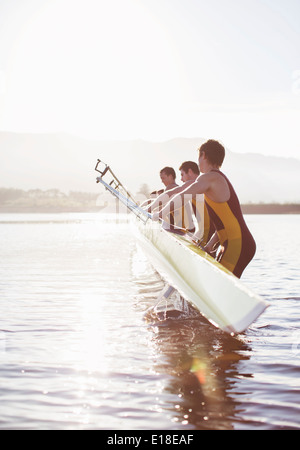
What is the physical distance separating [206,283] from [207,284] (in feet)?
0.13

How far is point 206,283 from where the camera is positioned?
6.19 meters

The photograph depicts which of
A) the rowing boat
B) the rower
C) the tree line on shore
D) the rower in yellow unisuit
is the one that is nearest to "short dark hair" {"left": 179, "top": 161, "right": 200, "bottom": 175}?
the rower

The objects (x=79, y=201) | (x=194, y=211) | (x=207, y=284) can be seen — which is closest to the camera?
(x=207, y=284)

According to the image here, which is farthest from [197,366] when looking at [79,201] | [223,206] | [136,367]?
[79,201]

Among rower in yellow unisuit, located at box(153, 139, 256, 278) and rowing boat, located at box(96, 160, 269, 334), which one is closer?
rowing boat, located at box(96, 160, 269, 334)

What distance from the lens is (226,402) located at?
4875 millimetres

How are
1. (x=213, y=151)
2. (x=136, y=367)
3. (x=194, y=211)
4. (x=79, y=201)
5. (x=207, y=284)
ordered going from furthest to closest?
1. (x=79, y=201)
2. (x=194, y=211)
3. (x=213, y=151)
4. (x=207, y=284)
5. (x=136, y=367)

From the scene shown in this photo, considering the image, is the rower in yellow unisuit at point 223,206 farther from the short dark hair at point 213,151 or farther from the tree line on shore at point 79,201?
the tree line on shore at point 79,201

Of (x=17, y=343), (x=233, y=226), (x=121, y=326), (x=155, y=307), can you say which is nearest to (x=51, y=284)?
(x=155, y=307)

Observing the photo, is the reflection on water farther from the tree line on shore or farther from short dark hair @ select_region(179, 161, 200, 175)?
the tree line on shore

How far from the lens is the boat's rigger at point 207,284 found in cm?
519

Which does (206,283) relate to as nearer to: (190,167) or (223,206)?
(223,206)

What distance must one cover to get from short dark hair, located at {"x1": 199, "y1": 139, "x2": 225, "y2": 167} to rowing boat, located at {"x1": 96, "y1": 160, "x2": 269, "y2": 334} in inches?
42.6

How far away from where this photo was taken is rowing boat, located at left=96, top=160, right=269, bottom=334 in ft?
17.1
